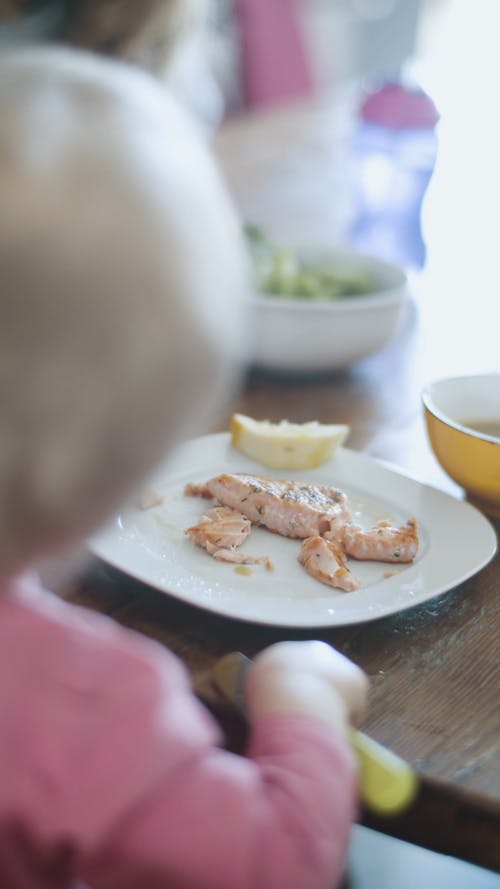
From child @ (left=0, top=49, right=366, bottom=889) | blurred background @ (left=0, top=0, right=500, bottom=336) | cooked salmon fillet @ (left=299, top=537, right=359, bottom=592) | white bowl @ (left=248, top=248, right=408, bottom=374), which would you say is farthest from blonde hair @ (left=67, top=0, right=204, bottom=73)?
child @ (left=0, top=49, right=366, bottom=889)

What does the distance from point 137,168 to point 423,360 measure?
953 millimetres

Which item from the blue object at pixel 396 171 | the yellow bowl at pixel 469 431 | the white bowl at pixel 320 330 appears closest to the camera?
the yellow bowl at pixel 469 431

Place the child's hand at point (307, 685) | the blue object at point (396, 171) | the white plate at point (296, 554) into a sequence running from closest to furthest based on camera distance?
1. the child's hand at point (307, 685)
2. the white plate at point (296, 554)
3. the blue object at point (396, 171)

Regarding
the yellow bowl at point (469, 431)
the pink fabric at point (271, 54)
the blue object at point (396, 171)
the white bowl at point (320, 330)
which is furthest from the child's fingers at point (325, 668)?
the pink fabric at point (271, 54)

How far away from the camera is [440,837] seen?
65 cm

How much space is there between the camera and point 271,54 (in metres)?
3.63

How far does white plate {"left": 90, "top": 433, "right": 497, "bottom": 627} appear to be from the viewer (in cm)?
78

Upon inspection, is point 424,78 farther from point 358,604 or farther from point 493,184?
point 358,604

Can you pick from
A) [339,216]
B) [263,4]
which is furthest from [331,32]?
[339,216]

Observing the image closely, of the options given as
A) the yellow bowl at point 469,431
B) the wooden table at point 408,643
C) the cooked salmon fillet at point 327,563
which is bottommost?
the wooden table at point 408,643

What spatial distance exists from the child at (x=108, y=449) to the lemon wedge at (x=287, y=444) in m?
0.46

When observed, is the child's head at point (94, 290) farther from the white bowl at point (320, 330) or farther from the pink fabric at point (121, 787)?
the white bowl at point (320, 330)

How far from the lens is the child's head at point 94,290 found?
44cm

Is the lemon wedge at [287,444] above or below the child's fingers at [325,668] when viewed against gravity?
below
